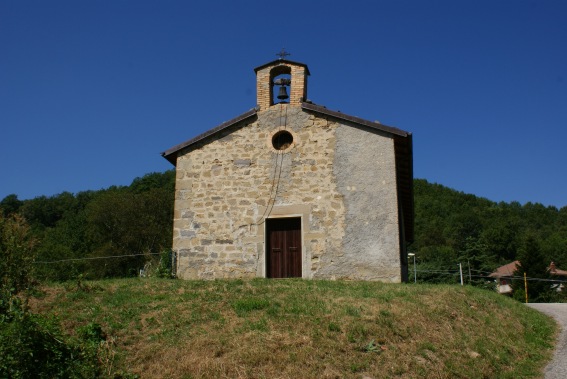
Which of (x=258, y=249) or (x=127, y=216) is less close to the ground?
(x=127, y=216)

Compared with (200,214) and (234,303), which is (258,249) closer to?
(200,214)

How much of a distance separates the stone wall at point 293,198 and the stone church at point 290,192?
0.03m

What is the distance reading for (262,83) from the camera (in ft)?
50.3

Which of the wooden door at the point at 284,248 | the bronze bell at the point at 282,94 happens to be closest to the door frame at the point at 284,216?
the wooden door at the point at 284,248

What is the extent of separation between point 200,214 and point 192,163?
171cm

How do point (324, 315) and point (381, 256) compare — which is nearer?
point (324, 315)

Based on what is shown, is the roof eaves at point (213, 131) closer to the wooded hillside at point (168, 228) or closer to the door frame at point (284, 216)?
the door frame at point (284, 216)

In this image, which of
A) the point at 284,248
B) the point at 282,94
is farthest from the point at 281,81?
the point at 284,248

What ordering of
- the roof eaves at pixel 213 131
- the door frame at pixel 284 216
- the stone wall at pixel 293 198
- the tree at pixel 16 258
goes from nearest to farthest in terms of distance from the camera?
the tree at pixel 16 258 < the stone wall at pixel 293 198 < the door frame at pixel 284 216 < the roof eaves at pixel 213 131

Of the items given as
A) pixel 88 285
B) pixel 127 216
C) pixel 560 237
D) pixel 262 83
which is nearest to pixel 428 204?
pixel 560 237

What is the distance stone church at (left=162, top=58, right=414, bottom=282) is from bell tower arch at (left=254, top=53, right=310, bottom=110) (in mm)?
33

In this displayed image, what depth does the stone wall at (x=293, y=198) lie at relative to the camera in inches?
527

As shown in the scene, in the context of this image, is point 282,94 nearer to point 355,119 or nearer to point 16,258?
point 355,119

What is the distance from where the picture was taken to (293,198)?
1421cm
